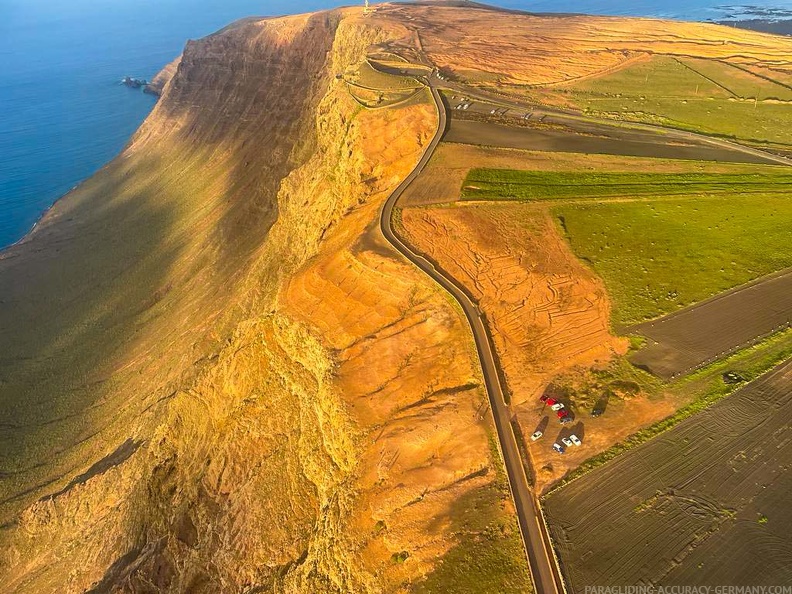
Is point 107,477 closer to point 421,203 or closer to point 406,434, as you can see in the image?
point 406,434

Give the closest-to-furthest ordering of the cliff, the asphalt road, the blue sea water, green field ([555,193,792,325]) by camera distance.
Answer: the cliff < green field ([555,193,792,325]) < the asphalt road < the blue sea water

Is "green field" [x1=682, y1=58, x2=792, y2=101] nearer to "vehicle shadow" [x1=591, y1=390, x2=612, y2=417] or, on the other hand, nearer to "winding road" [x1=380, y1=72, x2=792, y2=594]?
"winding road" [x1=380, y1=72, x2=792, y2=594]

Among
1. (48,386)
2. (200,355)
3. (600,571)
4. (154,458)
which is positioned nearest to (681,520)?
(600,571)

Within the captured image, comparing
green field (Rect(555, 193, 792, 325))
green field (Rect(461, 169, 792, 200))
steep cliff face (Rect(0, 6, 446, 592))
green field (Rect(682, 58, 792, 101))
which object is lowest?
steep cliff face (Rect(0, 6, 446, 592))

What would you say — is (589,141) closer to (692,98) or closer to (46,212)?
(692,98)

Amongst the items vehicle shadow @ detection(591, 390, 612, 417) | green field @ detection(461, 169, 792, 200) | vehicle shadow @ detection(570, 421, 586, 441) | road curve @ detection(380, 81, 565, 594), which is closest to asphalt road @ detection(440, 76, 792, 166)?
green field @ detection(461, 169, 792, 200)

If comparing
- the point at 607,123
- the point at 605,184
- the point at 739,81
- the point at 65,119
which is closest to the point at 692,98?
the point at 739,81
